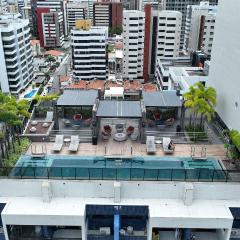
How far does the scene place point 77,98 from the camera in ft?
121

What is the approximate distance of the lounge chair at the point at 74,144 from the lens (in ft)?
97.6

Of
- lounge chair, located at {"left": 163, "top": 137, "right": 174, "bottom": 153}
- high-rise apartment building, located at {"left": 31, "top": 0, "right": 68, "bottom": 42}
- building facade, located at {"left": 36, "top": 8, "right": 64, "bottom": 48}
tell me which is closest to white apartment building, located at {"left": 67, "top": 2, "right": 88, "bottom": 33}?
high-rise apartment building, located at {"left": 31, "top": 0, "right": 68, "bottom": 42}

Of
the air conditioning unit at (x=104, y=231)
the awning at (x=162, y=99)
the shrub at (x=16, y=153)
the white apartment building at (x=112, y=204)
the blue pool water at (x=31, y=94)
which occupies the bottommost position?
the blue pool water at (x=31, y=94)

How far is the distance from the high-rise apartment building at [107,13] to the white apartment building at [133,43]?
6891 cm

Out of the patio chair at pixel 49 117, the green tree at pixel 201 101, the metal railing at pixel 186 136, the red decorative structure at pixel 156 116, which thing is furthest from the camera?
the red decorative structure at pixel 156 116

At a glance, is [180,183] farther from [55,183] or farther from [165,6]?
[165,6]

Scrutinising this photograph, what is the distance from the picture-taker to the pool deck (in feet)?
97.0

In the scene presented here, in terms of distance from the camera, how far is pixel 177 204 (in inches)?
963

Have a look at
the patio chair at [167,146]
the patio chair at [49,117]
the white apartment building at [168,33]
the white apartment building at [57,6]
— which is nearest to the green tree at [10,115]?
the patio chair at [49,117]

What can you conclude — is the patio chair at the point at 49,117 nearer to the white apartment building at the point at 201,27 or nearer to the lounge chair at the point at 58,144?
the lounge chair at the point at 58,144

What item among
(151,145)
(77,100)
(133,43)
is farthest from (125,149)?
(133,43)

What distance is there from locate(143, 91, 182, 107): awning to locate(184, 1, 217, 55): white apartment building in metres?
64.6

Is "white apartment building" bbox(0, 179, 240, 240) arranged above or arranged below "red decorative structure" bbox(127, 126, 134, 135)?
below

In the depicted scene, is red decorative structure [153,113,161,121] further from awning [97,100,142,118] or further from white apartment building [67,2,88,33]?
white apartment building [67,2,88,33]
